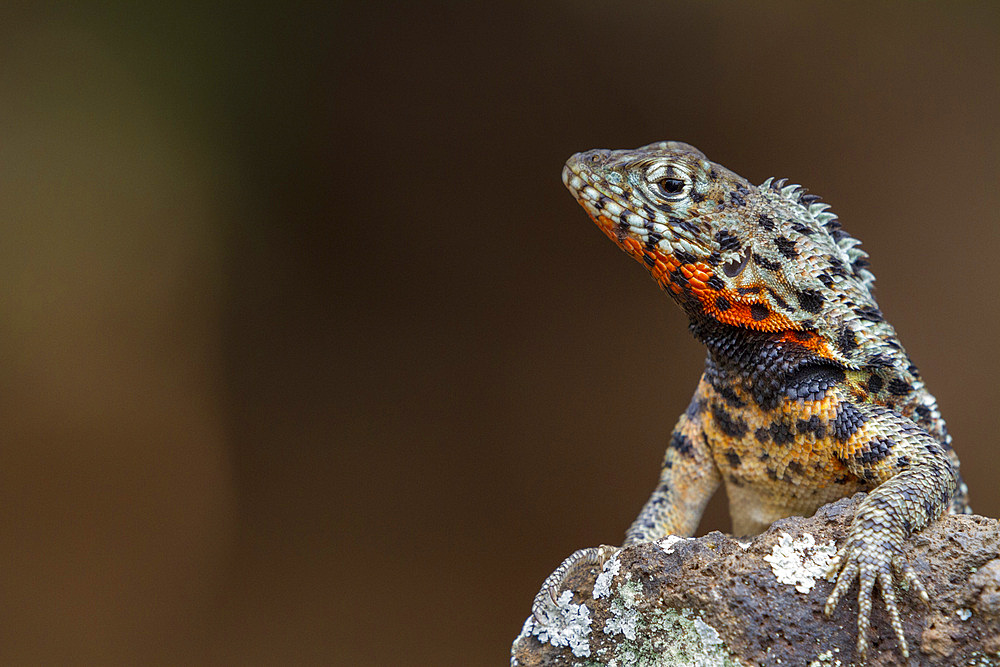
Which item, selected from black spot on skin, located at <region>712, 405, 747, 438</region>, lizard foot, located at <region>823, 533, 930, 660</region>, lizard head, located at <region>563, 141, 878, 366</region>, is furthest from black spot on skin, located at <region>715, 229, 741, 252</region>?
lizard foot, located at <region>823, 533, 930, 660</region>

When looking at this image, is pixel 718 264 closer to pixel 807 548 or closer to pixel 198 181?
pixel 807 548

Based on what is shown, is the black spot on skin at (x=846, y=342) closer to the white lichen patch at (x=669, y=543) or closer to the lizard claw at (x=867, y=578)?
the lizard claw at (x=867, y=578)

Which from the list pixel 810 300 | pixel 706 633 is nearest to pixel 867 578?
pixel 706 633

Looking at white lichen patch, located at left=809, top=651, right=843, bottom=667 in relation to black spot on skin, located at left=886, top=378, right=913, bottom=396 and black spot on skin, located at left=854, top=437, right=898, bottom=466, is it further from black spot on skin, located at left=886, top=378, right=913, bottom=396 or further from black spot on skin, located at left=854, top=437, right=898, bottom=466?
black spot on skin, located at left=886, top=378, right=913, bottom=396

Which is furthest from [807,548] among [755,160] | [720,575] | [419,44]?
[419,44]

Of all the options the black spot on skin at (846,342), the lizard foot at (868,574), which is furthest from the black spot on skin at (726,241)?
the lizard foot at (868,574)
